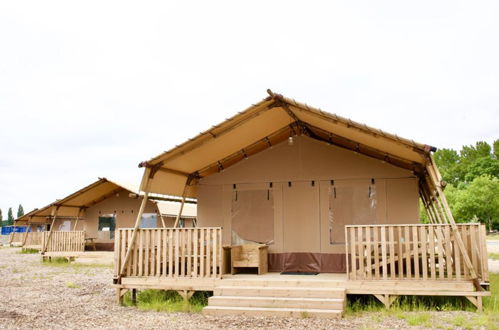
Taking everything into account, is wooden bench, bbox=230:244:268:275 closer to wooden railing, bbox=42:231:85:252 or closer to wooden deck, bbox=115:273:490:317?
wooden deck, bbox=115:273:490:317

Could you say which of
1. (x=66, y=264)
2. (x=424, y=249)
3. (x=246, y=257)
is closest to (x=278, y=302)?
(x=246, y=257)

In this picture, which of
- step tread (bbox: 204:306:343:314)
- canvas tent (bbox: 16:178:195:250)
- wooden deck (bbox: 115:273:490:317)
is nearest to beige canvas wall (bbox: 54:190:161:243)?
canvas tent (bbox: 16:178:195:250)

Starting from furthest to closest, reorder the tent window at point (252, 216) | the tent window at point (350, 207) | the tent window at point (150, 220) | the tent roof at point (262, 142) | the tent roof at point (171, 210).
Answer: the tent roof at point (171, 210), the tent window at point (150, 220), the tent window at point (252, 216), the tent window at point (350, 207), the tent roof at point (262, 142)

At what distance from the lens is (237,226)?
10.4 m

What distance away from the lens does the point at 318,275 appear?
30.0 feet

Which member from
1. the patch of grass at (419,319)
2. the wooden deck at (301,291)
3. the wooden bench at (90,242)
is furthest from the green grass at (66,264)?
the patch of grass at (419,319)

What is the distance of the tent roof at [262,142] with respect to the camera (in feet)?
25.5

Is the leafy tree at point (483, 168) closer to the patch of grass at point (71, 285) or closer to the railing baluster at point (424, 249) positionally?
the railing baluster at point (424, 249)

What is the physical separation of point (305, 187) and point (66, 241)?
12.7 meters

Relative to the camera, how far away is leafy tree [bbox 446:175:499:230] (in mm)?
42250

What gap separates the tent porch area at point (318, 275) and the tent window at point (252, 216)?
4.02ft

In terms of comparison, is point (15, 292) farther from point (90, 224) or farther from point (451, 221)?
point (90, 224)

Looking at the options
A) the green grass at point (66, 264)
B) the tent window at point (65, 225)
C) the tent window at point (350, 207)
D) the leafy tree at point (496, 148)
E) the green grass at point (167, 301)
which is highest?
the leafy tree at point (496, 148)

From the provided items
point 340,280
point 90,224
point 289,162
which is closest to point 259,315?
point 340,280
